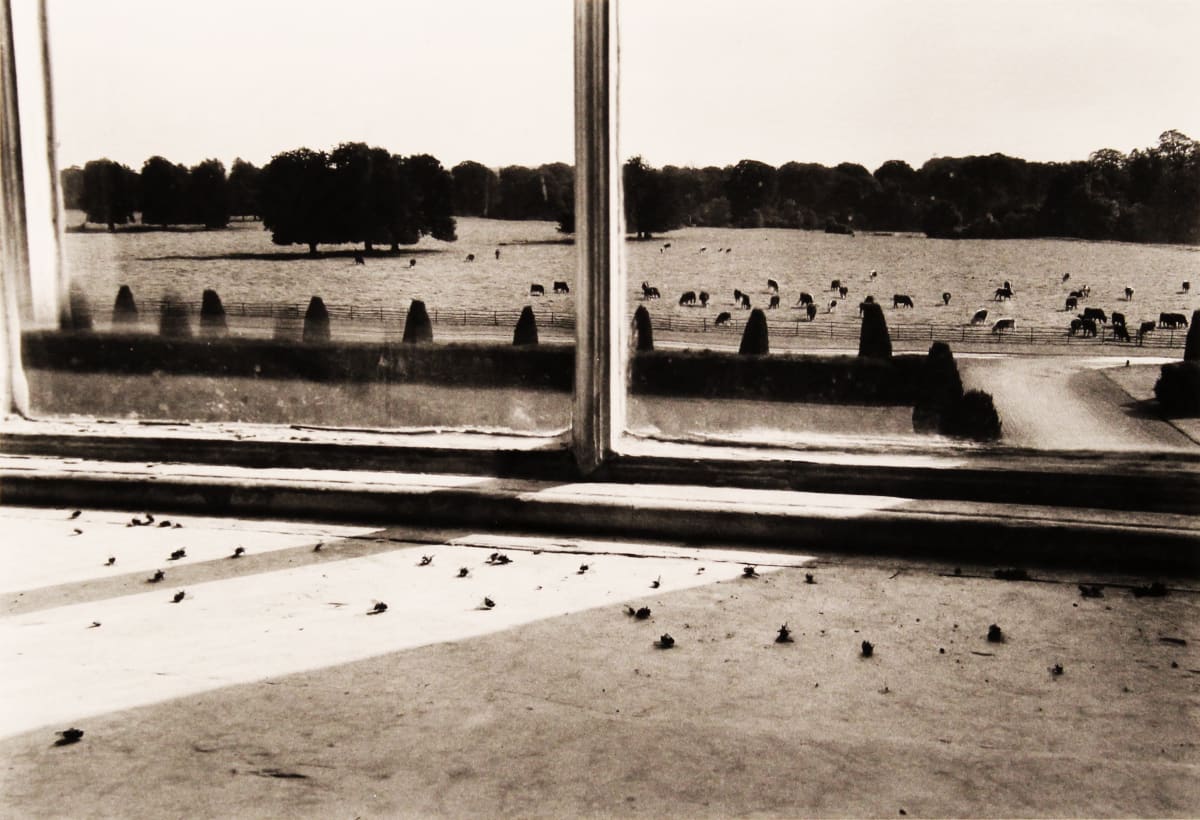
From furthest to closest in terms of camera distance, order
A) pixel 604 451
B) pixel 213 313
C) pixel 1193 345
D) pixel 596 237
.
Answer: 1. pixel 213 313
2. pixel 604 451
3. pixel 596 237
4. pixel 1193 345

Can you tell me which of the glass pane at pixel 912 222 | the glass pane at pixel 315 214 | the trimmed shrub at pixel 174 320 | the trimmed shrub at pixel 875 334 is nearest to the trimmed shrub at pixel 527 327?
the glass pane at pixel 315 214

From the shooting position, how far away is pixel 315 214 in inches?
191

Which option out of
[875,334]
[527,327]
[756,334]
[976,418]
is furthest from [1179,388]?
[527,327]

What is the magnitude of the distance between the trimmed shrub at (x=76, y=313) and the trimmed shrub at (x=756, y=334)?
275cm

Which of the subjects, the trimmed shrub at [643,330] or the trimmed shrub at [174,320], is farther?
the trimmed shrub at [174,320]

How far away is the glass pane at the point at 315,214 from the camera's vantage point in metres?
4.52

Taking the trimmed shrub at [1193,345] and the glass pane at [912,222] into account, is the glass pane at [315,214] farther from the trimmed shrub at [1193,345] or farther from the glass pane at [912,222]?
the trimmed shrub at [1193,345]

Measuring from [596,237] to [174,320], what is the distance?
6.34 feet

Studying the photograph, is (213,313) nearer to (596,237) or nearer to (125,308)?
(125,308)

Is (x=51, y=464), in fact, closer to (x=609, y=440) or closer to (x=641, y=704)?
(x=609, y=440)

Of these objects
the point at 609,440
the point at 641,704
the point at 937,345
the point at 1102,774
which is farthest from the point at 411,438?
the point at 1102,774

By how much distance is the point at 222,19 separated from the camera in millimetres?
4801

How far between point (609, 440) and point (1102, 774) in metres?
2.32

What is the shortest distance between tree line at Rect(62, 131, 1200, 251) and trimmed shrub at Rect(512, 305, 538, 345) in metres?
0.34
